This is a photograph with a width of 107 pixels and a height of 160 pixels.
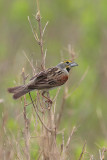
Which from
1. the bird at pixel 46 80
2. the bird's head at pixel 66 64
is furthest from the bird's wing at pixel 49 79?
the bird's head at pixel 66 64

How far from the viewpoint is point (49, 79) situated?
6.50 metres

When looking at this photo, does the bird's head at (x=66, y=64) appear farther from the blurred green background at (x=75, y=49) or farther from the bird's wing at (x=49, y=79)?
the blurred green background at (x=75, y=49)

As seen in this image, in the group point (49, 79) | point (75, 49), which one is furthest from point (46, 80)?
point (75, 49)

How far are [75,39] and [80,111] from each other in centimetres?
299

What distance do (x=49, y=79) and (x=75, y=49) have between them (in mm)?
6209

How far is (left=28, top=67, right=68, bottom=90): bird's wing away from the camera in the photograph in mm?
6188

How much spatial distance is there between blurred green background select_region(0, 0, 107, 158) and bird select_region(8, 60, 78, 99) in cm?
181

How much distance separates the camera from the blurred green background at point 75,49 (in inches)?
398

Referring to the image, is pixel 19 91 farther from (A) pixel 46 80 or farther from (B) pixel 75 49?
(B) pixel 75 49

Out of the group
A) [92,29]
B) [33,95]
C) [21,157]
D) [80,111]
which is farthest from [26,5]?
[21,157]

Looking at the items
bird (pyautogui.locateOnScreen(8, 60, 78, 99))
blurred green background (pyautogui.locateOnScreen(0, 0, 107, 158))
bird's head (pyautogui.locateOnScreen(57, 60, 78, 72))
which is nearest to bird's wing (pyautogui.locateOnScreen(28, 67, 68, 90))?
bird (pyautogui.locateOnScreen(8, 60, 78, 99))

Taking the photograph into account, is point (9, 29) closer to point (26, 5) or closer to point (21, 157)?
point (26, 5)

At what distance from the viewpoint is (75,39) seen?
12.9 metres

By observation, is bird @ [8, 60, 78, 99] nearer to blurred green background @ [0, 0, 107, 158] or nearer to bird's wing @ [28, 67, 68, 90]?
bird's wing @ [28, 67, 68, 90]
